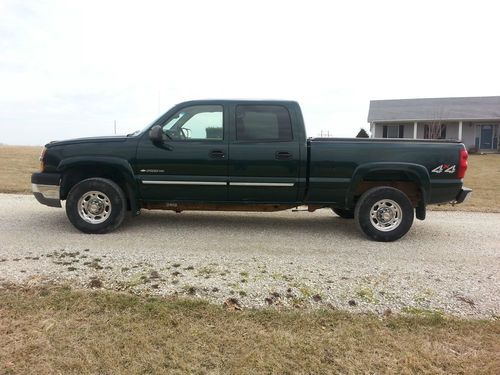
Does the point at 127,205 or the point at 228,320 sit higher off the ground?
the point at 127,205

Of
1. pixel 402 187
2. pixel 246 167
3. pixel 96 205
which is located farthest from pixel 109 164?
pixel 402 187

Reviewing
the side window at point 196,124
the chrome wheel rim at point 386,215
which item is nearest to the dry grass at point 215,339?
the chrome wheel rim at point 386,215

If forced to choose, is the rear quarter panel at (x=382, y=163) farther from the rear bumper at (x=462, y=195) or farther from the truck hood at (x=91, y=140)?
the truck hood at (x=91, y=140)

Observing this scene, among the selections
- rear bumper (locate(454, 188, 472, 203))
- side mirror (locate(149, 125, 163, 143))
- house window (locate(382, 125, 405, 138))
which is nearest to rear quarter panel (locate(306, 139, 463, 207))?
rear bumper (locate(454, 188, 472, 203))

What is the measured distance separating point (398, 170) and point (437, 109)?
30.6m

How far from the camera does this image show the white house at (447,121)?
31375 millimetres

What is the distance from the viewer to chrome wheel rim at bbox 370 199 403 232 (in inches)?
230

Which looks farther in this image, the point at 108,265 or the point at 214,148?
the point at 214,148

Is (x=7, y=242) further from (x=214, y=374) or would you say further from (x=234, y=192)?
(x=214, y=374)

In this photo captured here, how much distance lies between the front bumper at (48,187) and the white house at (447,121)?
98.5 feet

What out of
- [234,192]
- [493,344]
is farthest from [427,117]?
[493,344]

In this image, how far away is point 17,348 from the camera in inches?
106

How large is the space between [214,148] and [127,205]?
1625 mm

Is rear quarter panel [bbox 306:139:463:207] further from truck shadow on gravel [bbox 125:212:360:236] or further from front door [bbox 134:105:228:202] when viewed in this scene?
front door [bbox 134:105:228:202]
